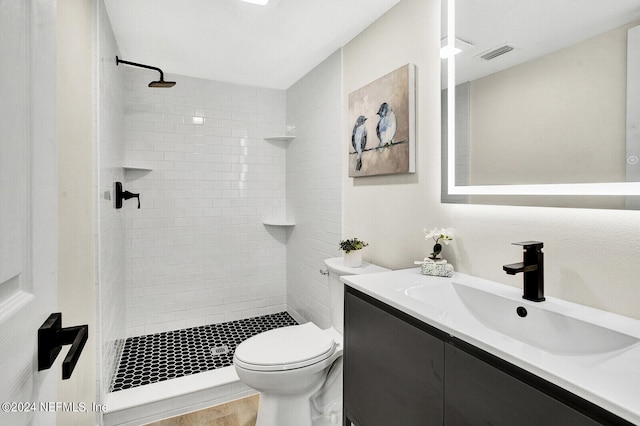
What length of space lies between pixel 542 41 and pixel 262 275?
9.26ft

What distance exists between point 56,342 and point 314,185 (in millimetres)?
2288

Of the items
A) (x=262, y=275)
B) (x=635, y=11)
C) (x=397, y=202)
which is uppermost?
(x=635, y=11)

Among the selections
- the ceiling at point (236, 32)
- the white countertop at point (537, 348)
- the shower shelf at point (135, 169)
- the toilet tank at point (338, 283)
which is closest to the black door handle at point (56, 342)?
the white countertop at point (537, 348)

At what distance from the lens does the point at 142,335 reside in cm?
291

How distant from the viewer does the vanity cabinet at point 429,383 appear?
2.29 feet

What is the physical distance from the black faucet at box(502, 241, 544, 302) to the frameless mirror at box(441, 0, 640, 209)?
0.19 meters

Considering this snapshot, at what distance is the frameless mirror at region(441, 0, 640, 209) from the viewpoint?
0.99 m

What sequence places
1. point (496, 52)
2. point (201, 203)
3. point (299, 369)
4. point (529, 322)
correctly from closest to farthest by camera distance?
1. point (529, 322)
2. point (496, 52)
3. point (299, 369)
4. point (201, 203)

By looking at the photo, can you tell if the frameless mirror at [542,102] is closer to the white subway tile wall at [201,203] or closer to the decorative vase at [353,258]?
the decorative vase at [353,258]

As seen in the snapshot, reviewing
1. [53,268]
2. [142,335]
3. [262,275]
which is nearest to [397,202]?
[53,268]

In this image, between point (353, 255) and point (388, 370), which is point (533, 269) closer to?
point (388, 370)

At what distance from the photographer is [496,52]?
52.8 inches

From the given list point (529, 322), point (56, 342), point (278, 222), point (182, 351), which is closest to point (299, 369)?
point (529, 322)

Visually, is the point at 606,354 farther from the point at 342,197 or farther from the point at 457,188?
the point at 342,197
